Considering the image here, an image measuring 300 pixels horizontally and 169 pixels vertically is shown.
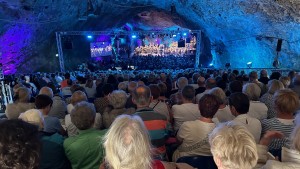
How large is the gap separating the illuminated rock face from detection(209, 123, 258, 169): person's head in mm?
9528

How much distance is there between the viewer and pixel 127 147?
5.02ft

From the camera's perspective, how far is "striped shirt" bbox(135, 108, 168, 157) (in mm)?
2834

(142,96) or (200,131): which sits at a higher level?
(142,96)

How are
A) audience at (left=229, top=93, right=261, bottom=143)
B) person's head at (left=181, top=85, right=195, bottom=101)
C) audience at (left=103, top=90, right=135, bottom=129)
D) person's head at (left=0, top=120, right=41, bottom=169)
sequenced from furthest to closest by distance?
person's head at (left=181, top=85, right=195, bottom=101) < audience at (left=103, top=90, right=135, bottom=129) < audience at (left=229, top=93, right=261, bottom=143) < person's head at (left=0, top=120, right=41, bottom=169)

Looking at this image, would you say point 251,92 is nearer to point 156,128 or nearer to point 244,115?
point 244,115

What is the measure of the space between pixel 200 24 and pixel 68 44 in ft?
31.4

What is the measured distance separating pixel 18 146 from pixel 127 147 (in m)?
0.57

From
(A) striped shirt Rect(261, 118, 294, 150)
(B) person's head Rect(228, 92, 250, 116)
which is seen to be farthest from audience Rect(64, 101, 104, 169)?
(A) striped shirt Rect(261, 118, 294, 150)

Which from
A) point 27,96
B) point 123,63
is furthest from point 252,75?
point 123,63

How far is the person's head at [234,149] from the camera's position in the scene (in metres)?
1.48

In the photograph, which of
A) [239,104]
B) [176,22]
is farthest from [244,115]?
[176,22]

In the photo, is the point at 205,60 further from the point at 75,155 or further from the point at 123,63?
the point at 75,155

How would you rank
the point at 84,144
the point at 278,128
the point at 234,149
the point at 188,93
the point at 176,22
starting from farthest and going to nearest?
the point at 176,22, the point at 188,93, the point at 278,128, the point at 84,144, the point at 234,149

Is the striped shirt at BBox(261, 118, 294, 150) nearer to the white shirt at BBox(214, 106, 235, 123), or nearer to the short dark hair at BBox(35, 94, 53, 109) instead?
the white shirt at BBox(214, 106, 235, 123)
